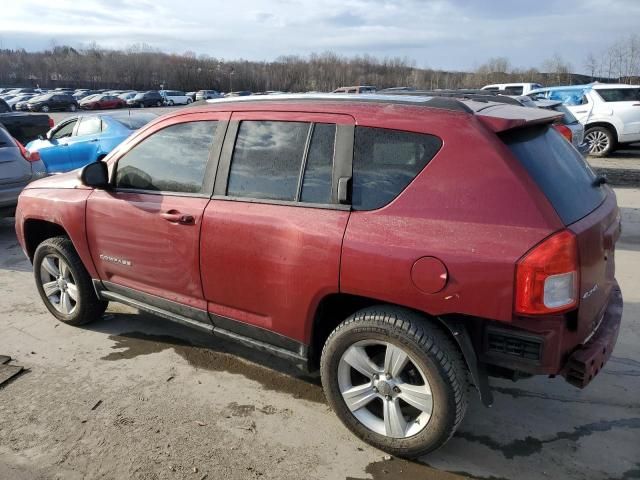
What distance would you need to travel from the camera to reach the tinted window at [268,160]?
2.93 meters

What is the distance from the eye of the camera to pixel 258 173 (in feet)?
10.0

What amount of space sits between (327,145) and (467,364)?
133 centimetres

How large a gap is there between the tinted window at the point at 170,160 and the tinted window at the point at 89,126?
24.3 ft

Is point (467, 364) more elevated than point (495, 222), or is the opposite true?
point (495, 222)

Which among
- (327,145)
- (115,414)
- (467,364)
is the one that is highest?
(327,145)

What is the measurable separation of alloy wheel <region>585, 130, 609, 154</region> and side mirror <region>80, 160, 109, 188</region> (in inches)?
529

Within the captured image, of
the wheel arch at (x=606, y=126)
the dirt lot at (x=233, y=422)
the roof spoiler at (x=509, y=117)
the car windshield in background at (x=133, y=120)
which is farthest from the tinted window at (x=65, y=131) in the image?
the wheel arch at (x=606, y=126)

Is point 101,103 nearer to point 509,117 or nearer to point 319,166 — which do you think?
point 319,166

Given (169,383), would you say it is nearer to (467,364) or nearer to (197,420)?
(197,420)

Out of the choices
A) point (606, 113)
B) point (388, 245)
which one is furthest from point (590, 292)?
point (606, 113)

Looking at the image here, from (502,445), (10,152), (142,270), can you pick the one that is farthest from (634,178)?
(10,152)

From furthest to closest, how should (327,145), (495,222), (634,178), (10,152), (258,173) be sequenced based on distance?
(634,178)
(10,152)
(258,173)
(327,145)
(495,222)

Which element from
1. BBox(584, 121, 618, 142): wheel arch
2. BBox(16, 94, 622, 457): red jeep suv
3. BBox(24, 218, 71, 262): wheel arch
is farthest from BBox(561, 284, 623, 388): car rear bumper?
BBox(584, 121, 618, 142): wheel arch

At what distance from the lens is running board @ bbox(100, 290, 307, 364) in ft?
9.98
